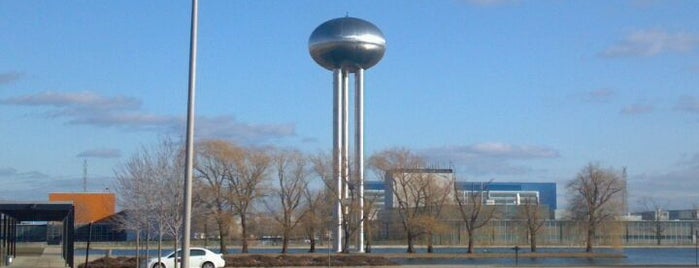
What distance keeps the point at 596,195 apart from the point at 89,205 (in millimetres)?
60816

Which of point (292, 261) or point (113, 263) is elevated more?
point (113, 263)

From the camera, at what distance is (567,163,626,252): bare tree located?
82.8m

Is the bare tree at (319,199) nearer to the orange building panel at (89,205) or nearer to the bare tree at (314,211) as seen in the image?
the bare tree at (314,211)

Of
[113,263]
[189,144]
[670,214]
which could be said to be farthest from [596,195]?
[670,214]

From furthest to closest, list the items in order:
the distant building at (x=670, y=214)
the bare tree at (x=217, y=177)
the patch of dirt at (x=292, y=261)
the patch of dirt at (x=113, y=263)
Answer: the distant building at (x=670, y=214) < the bare tree at (x=217, y=177) < the patch of dirt at (x=292, y=261) < the patch of dirt at (x=113, y=263)

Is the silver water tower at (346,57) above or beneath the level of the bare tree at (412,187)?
above

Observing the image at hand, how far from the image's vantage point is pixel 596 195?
→ 83062mm

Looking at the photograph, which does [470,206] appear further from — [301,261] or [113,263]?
[113,263]

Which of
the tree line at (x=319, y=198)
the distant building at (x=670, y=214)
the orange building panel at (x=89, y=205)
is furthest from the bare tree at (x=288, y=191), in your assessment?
the distant building at (x=670, y=214)

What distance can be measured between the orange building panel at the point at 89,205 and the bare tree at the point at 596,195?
167 feet

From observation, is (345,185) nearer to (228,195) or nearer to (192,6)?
(228,195)

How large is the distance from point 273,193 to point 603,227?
28.0m

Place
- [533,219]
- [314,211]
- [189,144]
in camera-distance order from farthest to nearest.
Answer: [533,219] → [314,211] → [189,144]

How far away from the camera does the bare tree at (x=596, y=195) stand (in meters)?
82.8
